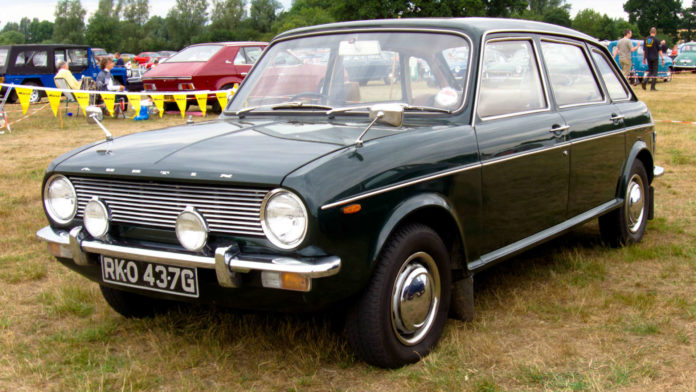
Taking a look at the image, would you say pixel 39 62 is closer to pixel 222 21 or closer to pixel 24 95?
pixel 24 95

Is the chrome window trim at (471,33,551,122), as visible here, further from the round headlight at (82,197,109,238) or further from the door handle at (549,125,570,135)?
the round headlight at (82,197,109,238)

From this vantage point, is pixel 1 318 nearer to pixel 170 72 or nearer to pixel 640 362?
pixel 640 362

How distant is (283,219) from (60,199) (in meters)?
1.30

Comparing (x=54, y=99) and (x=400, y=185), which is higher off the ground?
(x=54, y=99)

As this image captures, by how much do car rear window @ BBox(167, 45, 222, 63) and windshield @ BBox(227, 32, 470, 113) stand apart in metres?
12.4

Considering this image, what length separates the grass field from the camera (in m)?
3.19

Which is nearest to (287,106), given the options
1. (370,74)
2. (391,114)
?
(370,74)

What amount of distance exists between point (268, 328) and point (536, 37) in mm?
2457

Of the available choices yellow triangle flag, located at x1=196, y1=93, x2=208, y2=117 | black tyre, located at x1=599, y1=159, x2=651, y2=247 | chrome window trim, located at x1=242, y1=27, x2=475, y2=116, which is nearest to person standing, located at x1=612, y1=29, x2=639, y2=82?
yellow triangle flag, located at x1=196, y1=93, x2=208, y2=117

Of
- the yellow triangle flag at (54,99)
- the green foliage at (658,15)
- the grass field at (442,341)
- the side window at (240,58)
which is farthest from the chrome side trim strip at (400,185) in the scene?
the green foliage at (658,15)

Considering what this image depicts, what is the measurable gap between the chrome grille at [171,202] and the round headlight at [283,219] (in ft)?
0.12

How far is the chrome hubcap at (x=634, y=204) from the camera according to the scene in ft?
17.6

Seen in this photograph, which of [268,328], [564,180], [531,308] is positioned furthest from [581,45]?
[268,328]

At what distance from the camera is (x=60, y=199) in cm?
347
